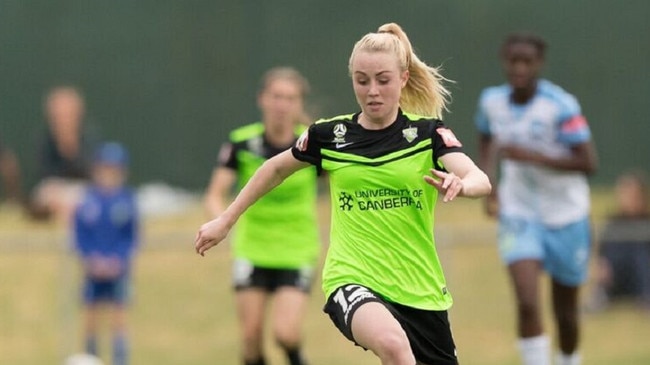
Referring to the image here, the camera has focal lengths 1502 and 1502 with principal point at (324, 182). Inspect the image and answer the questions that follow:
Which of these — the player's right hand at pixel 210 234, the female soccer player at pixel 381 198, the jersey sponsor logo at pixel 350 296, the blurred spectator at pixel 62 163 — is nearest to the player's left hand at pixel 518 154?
the female soccer player at pixel 381 198

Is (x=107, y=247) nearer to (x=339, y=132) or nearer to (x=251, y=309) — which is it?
(x=251, y=309)

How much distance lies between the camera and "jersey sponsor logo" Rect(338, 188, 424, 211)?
666 centimetres

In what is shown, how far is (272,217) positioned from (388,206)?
134 inches

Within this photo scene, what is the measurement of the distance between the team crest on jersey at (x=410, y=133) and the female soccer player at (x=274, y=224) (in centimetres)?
321

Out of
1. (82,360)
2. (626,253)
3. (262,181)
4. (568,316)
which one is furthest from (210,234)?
(626,253)

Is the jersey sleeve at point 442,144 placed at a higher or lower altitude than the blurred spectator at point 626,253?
higher

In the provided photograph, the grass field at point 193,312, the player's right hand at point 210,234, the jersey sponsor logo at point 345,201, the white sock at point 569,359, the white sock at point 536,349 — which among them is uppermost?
the jersey sponsor logo at point 345,201

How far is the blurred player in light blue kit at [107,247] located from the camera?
13.1 m

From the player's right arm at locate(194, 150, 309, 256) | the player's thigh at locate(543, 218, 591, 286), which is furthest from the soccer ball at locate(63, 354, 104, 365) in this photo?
the player's right arm at locate(194, 150, 309, 256)

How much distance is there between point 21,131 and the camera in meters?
16.9

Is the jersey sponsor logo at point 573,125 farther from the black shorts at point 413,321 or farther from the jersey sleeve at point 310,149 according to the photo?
the jersey sleeve at point 310,149

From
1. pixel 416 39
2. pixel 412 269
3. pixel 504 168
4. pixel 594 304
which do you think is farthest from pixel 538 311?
pixel 416 39

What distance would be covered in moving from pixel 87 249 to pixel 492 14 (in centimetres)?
655

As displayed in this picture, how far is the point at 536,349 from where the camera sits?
9.39 meters
